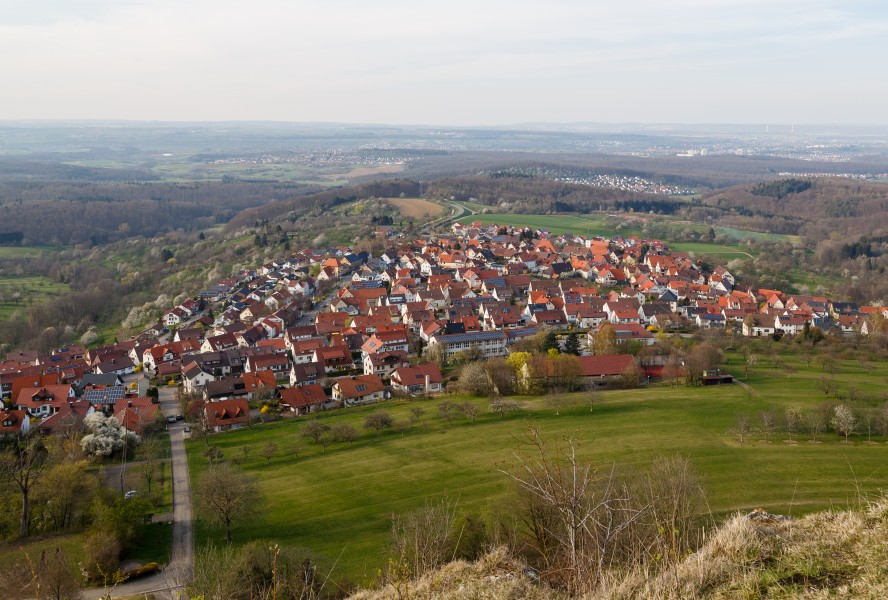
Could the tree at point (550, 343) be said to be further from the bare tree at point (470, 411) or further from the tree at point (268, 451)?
the tree at point (268, 451)

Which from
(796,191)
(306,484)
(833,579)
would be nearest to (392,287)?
(306,484)

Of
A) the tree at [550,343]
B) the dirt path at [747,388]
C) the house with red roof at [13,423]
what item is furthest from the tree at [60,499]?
the dirt path at [747,388]

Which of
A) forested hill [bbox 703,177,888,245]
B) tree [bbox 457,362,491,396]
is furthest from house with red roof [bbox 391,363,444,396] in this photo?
forested hill [bbox 703,177,888,245]

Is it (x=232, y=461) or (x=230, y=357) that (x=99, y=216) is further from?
(x=232, y=461)

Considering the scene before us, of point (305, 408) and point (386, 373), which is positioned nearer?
point (305, 408)

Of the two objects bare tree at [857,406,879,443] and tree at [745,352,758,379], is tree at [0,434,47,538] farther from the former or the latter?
tree at [745,352,758,379]

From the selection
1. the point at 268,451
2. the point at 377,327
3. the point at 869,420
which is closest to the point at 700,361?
the point at 869,420
